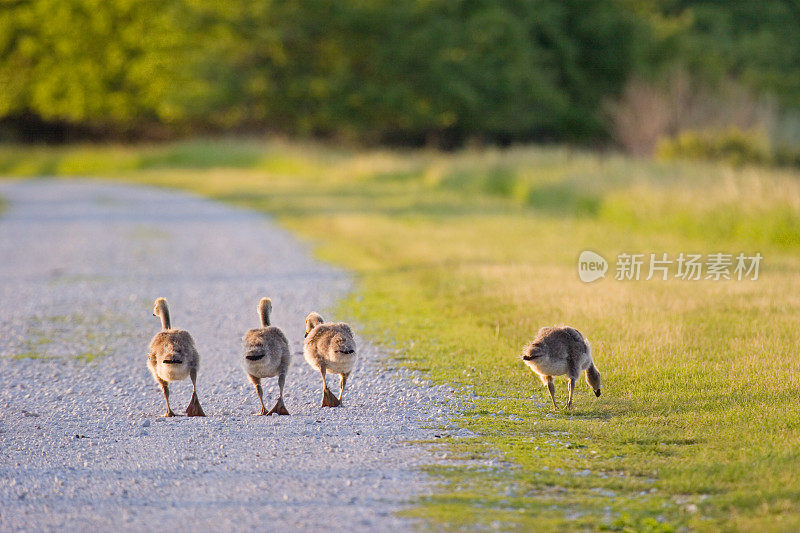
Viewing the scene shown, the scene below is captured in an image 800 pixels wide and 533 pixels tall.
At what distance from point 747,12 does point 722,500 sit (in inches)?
2258

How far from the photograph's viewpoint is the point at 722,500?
5.22 m

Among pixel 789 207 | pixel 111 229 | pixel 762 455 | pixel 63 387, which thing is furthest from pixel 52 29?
pixel 762 455

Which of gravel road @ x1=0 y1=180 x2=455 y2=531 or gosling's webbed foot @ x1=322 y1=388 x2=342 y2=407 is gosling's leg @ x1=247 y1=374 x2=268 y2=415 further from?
gosling's webbed foot @ x1=322 y1=388 x2=342 y2=407

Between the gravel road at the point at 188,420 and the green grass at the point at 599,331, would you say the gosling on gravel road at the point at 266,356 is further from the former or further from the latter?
the green grass at the point at 599,331

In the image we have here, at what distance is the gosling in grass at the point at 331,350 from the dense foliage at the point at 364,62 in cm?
3807

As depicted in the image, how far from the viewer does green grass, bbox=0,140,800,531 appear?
5.38 m

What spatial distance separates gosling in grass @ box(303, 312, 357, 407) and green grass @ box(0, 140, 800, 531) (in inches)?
35.5

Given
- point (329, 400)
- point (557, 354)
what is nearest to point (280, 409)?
point (329, 400)

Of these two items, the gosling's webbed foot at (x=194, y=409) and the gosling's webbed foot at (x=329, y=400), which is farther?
the gosling's webbed foot at (x=329, y=400)

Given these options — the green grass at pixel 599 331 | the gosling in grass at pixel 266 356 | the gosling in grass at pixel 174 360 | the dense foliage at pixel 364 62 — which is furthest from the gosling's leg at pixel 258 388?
the dense foliage at pixel 364 62

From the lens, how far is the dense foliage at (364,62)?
149 ft

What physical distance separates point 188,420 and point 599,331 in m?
4.02

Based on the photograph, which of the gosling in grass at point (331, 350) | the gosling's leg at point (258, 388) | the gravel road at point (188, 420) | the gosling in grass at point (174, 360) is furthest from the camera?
the gosling's leg at point (258, 388)

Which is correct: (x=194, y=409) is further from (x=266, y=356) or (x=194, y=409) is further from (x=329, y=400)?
(x=329, y=400)
